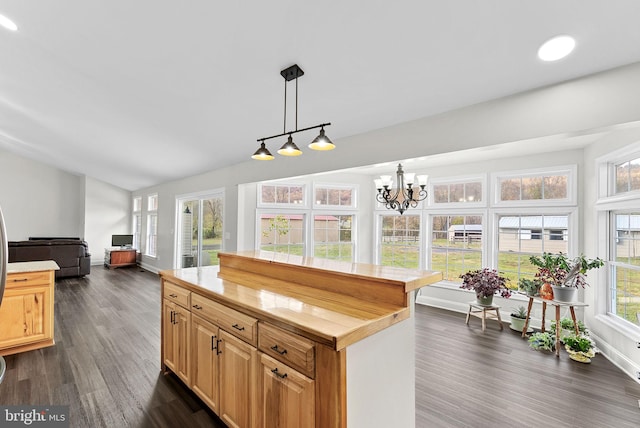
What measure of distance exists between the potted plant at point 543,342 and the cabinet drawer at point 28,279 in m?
5.36

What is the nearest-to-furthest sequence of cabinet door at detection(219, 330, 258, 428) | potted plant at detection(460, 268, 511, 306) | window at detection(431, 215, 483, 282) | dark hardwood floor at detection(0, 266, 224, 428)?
cabinet door at detection(219, 330, 258, 428)
dark hardwood floor at detection(0, 266, 224, 428)
potted plant at detection(460, 268, 511, 306)
window at detection(431, 215, 483, 282)

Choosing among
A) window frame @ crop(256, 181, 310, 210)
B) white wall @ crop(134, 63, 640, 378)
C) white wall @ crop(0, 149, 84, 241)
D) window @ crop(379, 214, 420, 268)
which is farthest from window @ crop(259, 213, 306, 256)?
white wall @ crop(0, 149, 84, 241)

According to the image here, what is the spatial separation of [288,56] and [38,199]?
10451 millimetres

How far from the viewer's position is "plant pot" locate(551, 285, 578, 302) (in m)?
3.35

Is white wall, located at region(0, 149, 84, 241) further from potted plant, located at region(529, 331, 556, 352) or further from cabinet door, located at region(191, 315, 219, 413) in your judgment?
potted plant, located at region(529, 331, 556, 352)

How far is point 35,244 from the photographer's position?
22.4 ft

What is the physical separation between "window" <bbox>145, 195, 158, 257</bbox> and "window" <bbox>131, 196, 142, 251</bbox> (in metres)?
0.88

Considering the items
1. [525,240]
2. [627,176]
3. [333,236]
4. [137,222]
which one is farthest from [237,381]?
[137,222]

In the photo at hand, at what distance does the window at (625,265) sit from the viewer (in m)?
3.10

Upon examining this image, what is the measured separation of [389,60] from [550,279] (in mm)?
3224

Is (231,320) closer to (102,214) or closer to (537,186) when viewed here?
(537,186)

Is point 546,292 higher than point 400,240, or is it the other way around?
point 400,240

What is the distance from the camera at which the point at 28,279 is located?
3.24m

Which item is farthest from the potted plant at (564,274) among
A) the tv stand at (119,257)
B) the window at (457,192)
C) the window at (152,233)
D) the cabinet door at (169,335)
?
the tv stand at (119,257)
